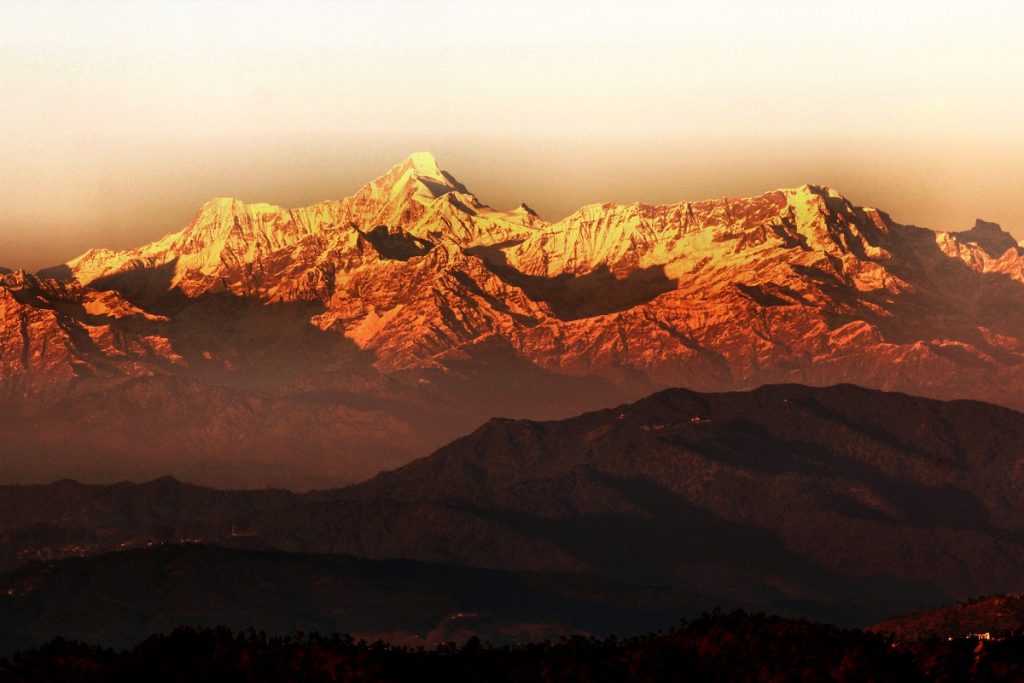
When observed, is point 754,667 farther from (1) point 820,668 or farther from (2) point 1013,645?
(2) point 1013,645

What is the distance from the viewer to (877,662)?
193 m

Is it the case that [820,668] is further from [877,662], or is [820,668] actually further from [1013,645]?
[1013,645]

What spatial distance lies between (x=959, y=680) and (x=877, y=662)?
641 cm

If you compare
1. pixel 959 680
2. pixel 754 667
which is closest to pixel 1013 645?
pixel 959 680

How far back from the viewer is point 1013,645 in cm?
19950

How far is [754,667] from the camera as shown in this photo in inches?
7766

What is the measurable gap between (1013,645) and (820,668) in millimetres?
16570

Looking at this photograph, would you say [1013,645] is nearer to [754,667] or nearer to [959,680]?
[959,680]

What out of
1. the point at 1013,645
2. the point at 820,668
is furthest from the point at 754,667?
the point at 1013,645

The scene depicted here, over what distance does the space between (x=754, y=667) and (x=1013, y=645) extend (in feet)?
67.3

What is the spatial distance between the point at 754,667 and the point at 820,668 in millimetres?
5647

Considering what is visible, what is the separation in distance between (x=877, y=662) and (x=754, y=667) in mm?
9977

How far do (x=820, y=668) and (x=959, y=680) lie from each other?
10408mm

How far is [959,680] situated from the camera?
19312cm
